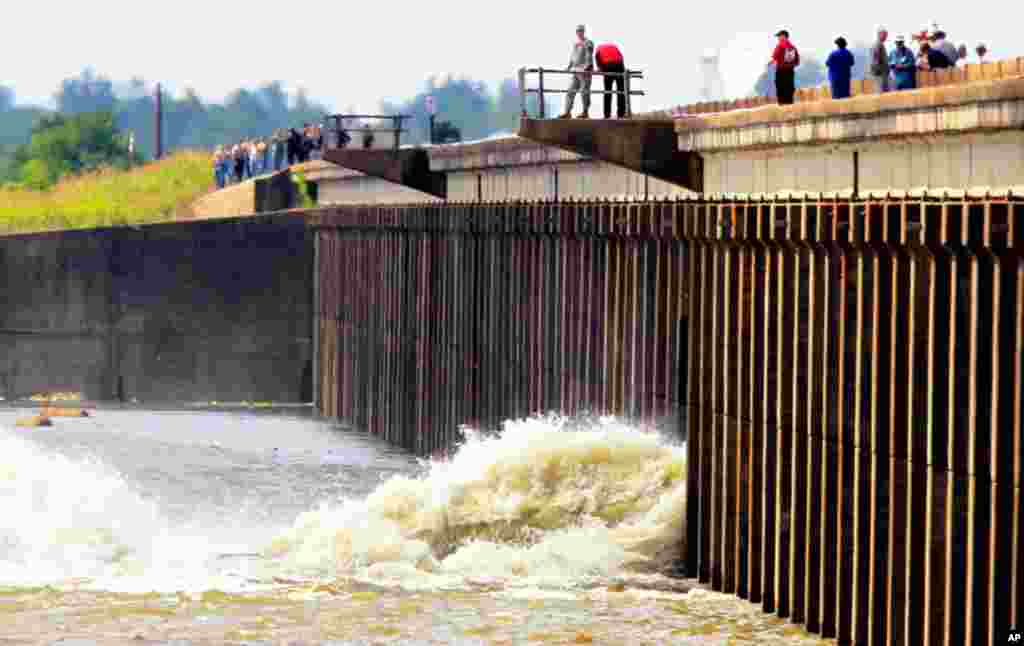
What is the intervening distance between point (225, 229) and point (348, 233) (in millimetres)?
5782

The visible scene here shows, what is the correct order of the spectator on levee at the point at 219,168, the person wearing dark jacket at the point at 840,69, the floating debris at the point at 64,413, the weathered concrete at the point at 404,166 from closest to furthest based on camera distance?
1. the person wearing dark jacket at the point at 840,69
2. the weathered concrete at the point at 404,166
3. the floating debris at the point at 64,413
4. the spectator on levee at the point at 219,168

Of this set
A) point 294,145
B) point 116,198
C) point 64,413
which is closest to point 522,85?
point 64,413

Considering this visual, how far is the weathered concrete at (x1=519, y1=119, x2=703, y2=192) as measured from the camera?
1615 inches

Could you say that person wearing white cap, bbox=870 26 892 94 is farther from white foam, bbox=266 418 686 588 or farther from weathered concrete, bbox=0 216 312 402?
weathered concrete, bbox=0 216 312 402

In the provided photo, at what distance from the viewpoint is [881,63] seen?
36.1 meters

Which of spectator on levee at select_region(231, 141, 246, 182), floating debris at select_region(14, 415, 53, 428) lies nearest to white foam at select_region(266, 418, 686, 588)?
floating debris at select_region(14, 415, 53, 428)

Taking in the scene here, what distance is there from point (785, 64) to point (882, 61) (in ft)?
5.83

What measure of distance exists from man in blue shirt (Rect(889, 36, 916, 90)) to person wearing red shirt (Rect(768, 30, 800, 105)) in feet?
11.2

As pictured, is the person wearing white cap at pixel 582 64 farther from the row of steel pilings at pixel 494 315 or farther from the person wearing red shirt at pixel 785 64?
the person wearing red shirt at pixel 785 64

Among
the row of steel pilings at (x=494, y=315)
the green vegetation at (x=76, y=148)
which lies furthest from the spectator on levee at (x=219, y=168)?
the green vegetation at (x=76, y=148)

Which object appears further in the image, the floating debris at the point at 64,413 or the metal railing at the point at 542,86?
the floating debris at the point at 64,413

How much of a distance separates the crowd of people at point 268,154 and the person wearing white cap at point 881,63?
4666 centimetres

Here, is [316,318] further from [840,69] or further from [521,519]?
[840,69]

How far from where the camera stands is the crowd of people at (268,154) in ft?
285
